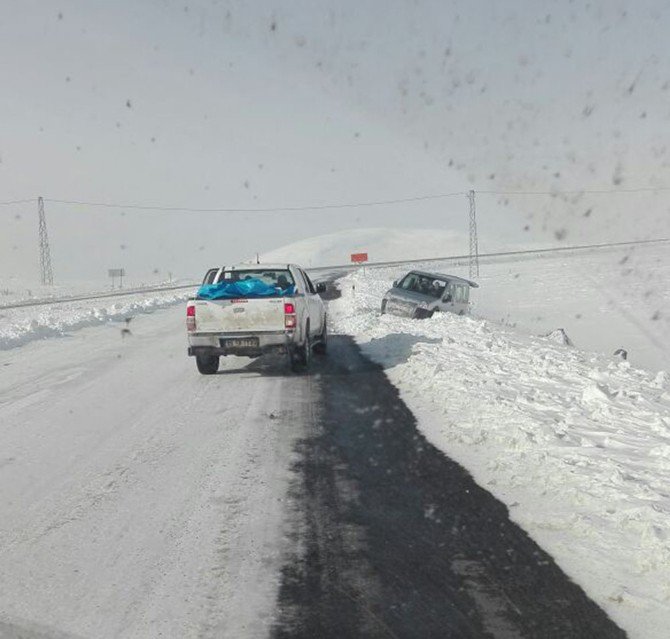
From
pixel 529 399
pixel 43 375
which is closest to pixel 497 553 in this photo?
pixel 529 399

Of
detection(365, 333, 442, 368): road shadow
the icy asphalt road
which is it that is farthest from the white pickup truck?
the icy asphalt road

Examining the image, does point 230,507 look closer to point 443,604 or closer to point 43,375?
point 443,604

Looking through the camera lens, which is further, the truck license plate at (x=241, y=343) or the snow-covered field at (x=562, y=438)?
the truck license plate at (x=241, y=343)

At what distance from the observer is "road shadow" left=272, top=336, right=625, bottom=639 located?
12.2 feet

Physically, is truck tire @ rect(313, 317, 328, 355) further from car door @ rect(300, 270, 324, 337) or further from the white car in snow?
the white car in snow

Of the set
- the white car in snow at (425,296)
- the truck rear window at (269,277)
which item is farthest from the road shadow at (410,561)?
the white car in snow at (425,296)

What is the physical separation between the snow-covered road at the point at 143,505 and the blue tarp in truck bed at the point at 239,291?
1.54m

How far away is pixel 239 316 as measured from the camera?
39.6ft

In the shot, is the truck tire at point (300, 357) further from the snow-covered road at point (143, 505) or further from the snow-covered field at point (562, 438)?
the snow-covered field at point (562, 438)

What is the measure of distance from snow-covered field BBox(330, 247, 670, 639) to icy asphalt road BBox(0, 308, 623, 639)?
27 centimetres

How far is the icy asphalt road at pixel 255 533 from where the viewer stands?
3.79 metres

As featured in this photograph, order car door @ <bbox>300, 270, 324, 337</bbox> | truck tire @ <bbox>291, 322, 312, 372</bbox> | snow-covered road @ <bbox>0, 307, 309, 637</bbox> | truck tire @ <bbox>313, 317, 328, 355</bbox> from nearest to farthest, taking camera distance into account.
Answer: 1. snow-covered road @ <bbox>0, 307, 309, 637</bbox>
2. truck tire @ <bbox>291, 322, 312, 372</bbox>
3. car door @ <bbox>300, 270, 324, 337</bbox>
4. truck tire @ <bbox>313, 317, 328, 355</bbox>

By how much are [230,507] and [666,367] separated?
823 inches

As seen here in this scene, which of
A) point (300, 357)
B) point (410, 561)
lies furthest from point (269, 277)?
point (410, 561)
